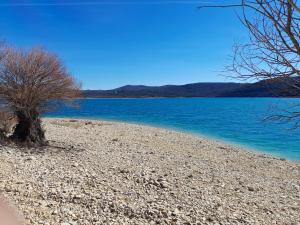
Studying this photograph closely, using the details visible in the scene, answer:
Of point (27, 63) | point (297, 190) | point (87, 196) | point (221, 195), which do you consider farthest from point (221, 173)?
point (27, 63)

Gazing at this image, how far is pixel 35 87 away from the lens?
14078 mm

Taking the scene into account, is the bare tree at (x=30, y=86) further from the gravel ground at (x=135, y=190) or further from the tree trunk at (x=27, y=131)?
the gravel ground at (x=135, y=190)

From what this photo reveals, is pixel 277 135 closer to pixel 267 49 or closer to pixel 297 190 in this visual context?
pixel 297 190

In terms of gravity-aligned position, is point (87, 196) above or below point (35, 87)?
below

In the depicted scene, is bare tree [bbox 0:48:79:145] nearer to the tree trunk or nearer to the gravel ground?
the tree trunk

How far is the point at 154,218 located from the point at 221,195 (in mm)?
2858

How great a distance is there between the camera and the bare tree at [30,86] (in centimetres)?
1383

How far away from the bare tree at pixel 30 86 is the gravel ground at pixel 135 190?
1.31m

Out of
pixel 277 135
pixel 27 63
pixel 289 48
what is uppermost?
pixel 27 63

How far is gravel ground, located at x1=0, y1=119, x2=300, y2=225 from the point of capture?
714 cm

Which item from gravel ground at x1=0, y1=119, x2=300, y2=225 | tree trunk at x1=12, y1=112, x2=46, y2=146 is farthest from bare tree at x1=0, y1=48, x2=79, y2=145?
gravel ground at x1=0, y1=119, x2=300, y2=225

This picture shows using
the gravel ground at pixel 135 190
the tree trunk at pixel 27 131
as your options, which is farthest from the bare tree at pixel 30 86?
the gravel ground at pixel 135 190

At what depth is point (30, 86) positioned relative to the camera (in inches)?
549

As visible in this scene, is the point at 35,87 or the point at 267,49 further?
the point at 35,87
